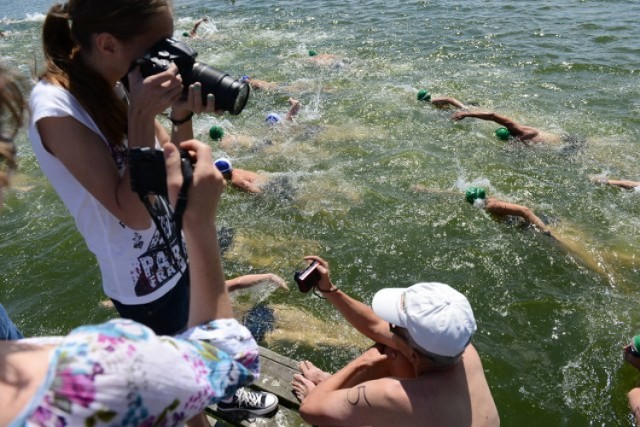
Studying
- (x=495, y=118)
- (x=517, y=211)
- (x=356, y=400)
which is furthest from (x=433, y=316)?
(x=495, y=118)

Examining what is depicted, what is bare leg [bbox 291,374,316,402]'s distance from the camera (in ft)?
8.82

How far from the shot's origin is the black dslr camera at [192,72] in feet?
5.13

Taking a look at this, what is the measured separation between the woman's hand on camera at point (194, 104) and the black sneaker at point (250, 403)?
1.61m

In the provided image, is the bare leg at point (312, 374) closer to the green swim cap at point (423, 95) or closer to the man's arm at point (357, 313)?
the man's arm at point (357, 313)

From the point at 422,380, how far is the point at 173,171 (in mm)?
1528

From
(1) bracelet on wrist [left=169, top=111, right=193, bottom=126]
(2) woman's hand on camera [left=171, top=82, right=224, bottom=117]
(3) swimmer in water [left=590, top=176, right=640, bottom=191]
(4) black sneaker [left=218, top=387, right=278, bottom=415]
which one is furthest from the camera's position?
(3) swimmer in water [left=590, top=176, right=640, bottom=191]

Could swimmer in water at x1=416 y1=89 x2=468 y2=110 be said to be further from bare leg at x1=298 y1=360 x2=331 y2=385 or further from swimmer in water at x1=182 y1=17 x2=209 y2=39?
swimmer in water at x1=182 y1=17 x2=209 y2=39

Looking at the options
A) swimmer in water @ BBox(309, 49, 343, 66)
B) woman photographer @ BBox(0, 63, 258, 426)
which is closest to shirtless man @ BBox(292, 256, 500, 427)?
woman photographer @ BBox(0, 63, 258, 426)

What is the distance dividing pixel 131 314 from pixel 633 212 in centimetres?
499

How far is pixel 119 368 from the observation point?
81 cm

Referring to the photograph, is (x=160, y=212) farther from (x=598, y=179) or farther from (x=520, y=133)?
(x=520, y=133)

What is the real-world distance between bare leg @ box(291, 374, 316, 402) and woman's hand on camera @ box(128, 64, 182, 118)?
5.93ft

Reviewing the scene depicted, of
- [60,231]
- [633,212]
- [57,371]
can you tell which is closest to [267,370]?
[57,371]

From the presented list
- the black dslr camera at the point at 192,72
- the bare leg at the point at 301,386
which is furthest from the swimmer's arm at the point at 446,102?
the black dslr camera at the point at 192,72
